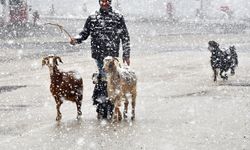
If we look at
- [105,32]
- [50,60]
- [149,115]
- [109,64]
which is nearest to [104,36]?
[105,32]

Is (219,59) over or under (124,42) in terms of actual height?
under

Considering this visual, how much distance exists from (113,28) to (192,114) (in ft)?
7.24

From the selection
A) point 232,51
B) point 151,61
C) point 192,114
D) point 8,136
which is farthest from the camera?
point 151,61

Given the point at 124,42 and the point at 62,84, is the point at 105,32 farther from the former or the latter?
the point at 62,84

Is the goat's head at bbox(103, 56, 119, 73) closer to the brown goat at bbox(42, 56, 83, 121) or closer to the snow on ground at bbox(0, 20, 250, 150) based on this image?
the brown goat at bbox(42, 56, 83, 121)

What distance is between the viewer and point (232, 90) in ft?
48.8

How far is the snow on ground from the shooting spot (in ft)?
→ 28.6

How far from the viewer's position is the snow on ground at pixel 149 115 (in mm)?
8703

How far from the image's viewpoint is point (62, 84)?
1034 cm

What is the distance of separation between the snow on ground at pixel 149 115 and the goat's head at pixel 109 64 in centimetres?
95

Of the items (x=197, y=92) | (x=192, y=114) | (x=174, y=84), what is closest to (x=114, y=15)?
(x=192, y=114)

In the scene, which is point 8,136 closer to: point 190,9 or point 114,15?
point 114,15

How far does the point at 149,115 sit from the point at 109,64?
167 centimetres

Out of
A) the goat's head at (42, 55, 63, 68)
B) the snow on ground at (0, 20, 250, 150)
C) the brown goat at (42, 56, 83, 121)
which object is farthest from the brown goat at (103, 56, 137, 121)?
the goat's head at (42, 55, 63, 68)
